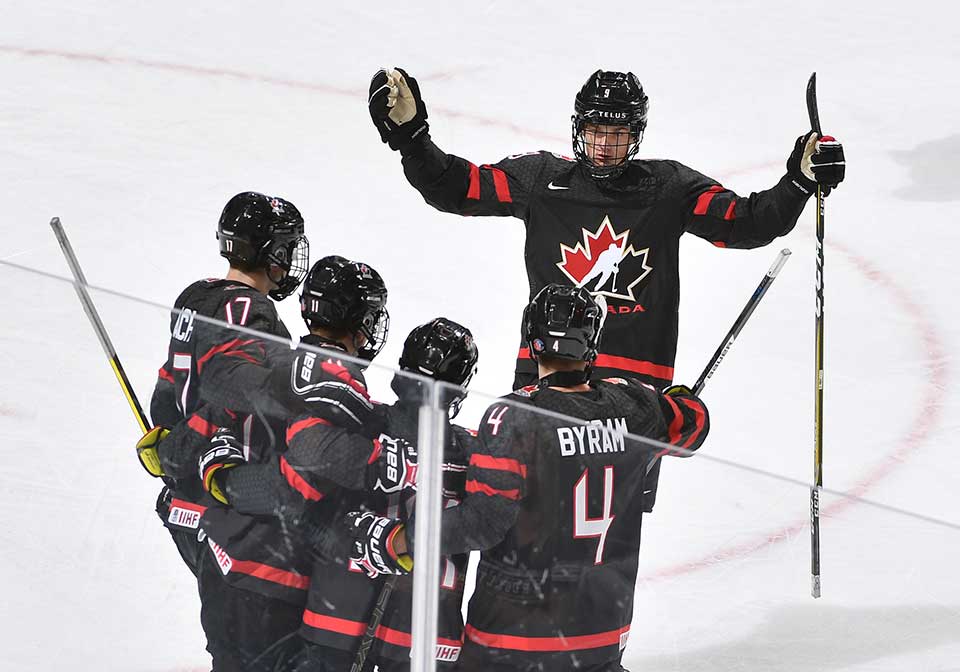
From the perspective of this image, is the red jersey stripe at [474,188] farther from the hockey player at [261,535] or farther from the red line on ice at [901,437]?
the hockey player at [261,535]

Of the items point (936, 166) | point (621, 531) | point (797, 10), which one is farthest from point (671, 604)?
point (797, 10)

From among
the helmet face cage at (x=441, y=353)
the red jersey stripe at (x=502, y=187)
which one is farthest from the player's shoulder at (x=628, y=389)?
the red jersey stripe at (x=502, y=187)

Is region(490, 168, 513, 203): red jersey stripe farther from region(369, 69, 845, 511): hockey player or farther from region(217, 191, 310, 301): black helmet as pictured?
region(217, 191, 310, 301): black helmet

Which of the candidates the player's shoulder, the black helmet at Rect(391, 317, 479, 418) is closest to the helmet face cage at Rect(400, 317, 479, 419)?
the black helmet at Rect(391, 317, 479, 418)

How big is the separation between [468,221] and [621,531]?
3.22 meters

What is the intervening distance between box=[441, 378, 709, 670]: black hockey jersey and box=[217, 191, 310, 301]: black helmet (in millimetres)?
1120

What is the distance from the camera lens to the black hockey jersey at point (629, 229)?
3441mm

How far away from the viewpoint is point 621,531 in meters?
2.14

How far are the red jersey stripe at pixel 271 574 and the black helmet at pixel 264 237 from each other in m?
1.00

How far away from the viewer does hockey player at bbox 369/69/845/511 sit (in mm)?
3418

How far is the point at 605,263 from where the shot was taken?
3.45m

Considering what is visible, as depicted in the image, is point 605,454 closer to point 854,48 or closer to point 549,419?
point 549,419

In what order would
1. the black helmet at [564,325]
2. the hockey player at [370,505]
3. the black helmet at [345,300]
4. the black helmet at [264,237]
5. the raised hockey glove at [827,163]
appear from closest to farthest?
the hockey player at [370,505] < the black helmet at [564,325] < the black helmet at [345,300] < the black helmet at [264,237] < the raised hockey glove at [827,163]

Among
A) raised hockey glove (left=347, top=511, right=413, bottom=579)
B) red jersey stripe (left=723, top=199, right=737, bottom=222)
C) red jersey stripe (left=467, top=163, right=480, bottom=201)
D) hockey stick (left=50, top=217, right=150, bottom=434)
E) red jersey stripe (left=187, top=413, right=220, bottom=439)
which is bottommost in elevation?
Answer: raised hockey glove (left=347, top=511, right=413, bottom=579)
